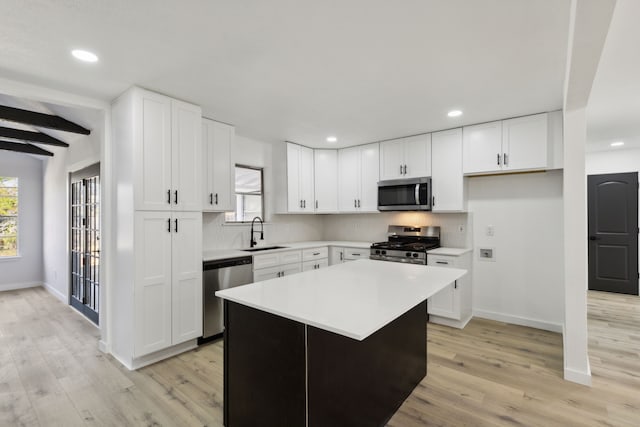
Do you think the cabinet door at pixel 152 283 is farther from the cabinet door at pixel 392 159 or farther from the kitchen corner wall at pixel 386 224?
the kitchen corner wall at pixel 386 224

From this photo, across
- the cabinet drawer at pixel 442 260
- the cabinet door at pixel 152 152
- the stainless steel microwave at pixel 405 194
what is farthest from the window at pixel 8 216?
the cabinet drawer at pixel 442 260

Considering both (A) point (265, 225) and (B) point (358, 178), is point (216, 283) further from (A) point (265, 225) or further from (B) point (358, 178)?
(B) point (358, 178)

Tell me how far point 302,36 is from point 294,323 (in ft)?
5.56

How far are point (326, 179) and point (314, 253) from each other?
125 cm

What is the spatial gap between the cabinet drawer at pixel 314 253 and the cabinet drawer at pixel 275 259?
111 mm

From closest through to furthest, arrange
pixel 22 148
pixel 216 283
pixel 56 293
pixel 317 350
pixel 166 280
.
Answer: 1. pixel 317 350
2. pixel 166 280
3. pixel 216 283
4. pixel 22 148
5. pixel 56 293

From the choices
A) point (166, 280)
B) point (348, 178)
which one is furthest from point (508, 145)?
point (166, 280)

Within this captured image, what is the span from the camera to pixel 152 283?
280 cm

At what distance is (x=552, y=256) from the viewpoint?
3.66m

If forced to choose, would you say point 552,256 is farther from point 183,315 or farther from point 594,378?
point 183,315

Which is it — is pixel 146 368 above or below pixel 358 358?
below

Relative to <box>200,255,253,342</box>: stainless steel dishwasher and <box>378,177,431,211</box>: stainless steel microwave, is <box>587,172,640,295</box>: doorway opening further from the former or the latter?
<box>200,255,253,342</box>: stainless steel dishwasher

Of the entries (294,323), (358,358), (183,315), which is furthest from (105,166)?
(358,358)

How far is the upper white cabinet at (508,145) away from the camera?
3.43 m
